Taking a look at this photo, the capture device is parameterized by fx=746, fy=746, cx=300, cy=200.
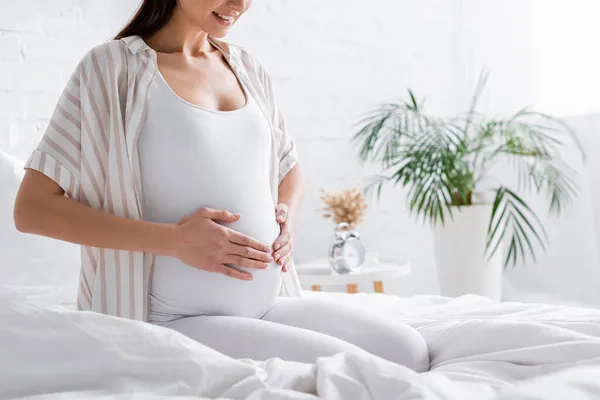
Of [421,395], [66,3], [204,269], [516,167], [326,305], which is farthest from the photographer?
[516,167]

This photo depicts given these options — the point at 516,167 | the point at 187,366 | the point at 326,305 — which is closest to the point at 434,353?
the point at 326,305

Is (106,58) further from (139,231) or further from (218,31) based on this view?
(139,231)

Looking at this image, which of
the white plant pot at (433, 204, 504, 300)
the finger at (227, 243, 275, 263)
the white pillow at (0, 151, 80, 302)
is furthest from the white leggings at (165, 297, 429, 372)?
the white plant pot at (433, 204, 504, 300)

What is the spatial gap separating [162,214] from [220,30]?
36 centimetres

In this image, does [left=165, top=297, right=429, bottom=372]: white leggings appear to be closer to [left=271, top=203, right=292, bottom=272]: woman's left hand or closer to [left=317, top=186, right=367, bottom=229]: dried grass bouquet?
[left=271, top=203, right=292, bottom=272]: woman's left hand

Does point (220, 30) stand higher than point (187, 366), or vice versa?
point (220, 30)

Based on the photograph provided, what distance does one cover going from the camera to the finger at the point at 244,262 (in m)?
1.19

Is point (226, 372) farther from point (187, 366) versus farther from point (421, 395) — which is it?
point (421, 395)

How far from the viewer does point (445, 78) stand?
3.79m

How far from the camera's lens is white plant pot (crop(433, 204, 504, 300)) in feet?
9.95

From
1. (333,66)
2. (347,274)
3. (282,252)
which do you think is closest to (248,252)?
(282,252)

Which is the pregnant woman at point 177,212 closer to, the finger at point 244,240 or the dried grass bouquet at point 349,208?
the finger at point 244,240

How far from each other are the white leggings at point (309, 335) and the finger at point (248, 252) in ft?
0.34

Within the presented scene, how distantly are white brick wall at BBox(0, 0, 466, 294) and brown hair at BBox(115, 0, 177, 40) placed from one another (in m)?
1.03
